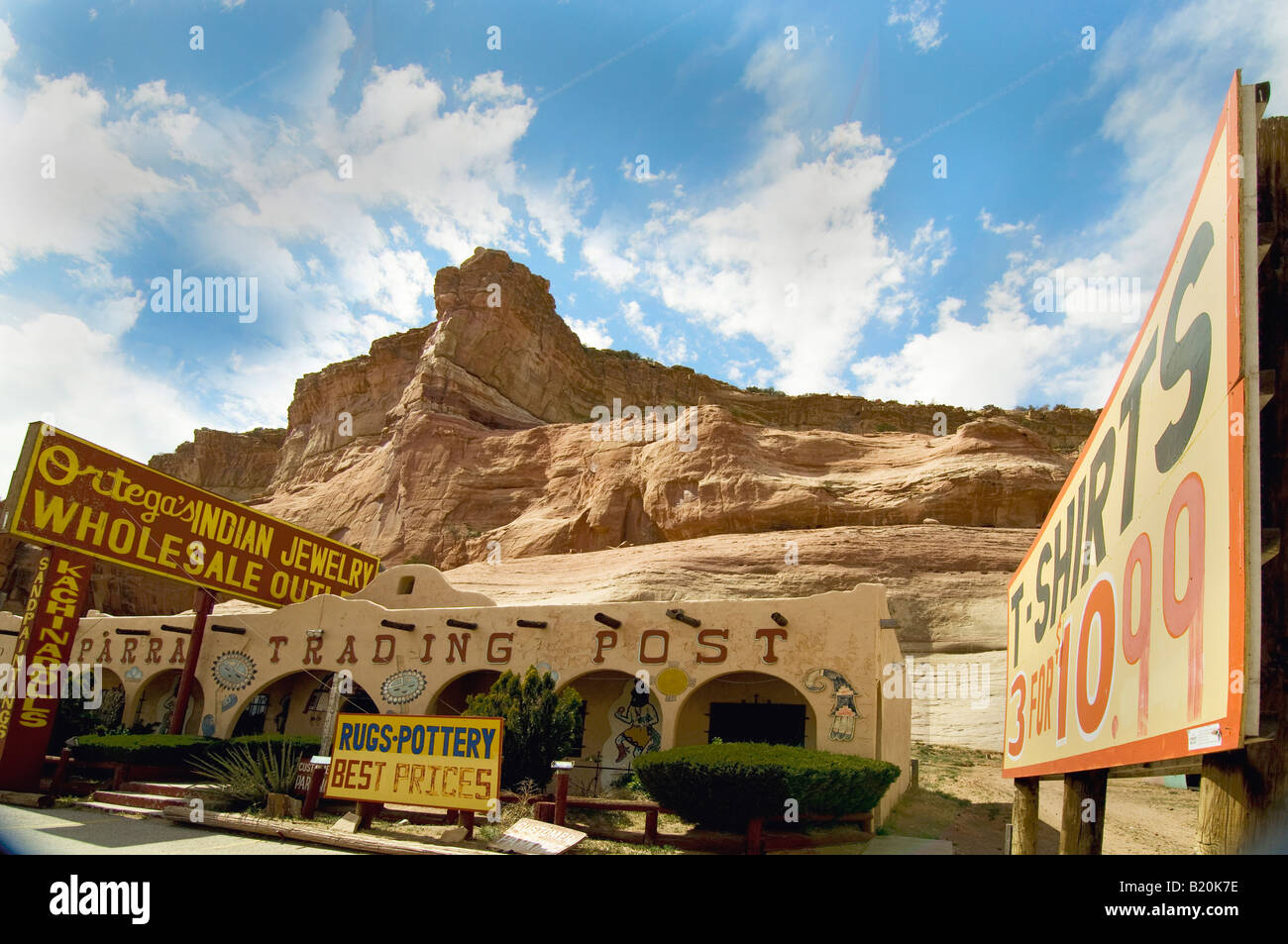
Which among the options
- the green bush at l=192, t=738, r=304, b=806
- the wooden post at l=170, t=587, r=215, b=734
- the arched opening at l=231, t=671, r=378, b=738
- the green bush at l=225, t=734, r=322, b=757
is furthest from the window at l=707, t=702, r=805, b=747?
the wooden post at l=170, t=587, r=215, b=734

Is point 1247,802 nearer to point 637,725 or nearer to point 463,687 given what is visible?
point 637,725

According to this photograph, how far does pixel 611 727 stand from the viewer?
1759 centimetres

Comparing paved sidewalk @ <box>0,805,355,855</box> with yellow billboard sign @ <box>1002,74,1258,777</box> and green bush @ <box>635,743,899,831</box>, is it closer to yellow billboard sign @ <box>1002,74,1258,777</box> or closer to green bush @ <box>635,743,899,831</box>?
green bush @ <box>635,743,899,831</box>

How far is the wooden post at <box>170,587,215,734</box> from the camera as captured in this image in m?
20.4

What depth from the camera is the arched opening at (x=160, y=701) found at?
22.8m

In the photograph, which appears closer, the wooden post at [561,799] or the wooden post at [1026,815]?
the wooden post at [1026,815]

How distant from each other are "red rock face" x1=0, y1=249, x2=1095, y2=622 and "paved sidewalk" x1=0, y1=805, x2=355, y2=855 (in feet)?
80.4

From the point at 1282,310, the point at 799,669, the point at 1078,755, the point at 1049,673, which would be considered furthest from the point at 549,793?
the point at 1282,310

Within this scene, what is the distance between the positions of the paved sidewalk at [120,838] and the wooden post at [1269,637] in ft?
33.3

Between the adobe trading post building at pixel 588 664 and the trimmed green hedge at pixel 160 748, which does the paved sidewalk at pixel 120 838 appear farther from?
the adobe trading post building at pixel 588 664

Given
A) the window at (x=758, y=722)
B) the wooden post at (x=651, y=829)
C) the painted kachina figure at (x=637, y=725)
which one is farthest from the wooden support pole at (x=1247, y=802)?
the painted kachina figure at (x=637, y=725)

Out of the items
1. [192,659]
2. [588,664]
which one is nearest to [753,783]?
[588,664]

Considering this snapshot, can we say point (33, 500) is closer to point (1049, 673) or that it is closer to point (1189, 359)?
point (1049, 673)

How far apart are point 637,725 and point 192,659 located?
1149cm
